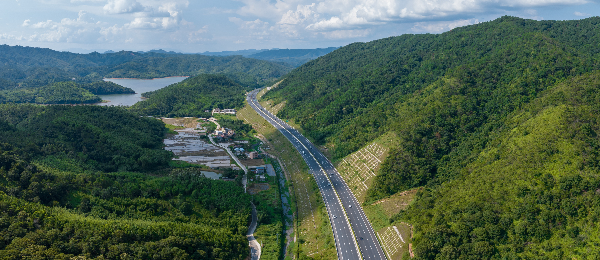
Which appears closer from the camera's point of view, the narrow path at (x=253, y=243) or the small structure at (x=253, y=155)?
the narrow path at (x=253, y=243)

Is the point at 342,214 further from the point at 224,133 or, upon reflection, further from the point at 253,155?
the point at 224,133

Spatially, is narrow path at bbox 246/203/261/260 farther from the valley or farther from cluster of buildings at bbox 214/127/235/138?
cluster of buildings at bbox 214/127/235/138

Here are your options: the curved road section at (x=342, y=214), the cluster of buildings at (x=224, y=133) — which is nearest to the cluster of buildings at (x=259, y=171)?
the curved road section at (x=342, y=214)

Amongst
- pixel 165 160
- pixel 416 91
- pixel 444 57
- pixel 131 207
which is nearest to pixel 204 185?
pixel 131 207

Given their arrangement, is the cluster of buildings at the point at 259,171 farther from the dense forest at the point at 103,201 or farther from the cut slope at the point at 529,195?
the cut slope at the point at 529,195

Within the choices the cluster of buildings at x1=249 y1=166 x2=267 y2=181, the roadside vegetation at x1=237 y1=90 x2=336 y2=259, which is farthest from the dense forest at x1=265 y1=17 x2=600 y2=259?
the cluster of buildings at x1=249 y1=166 x2=267 y2=181

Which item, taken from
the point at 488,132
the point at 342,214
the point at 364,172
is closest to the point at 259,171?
the point at 364,172
